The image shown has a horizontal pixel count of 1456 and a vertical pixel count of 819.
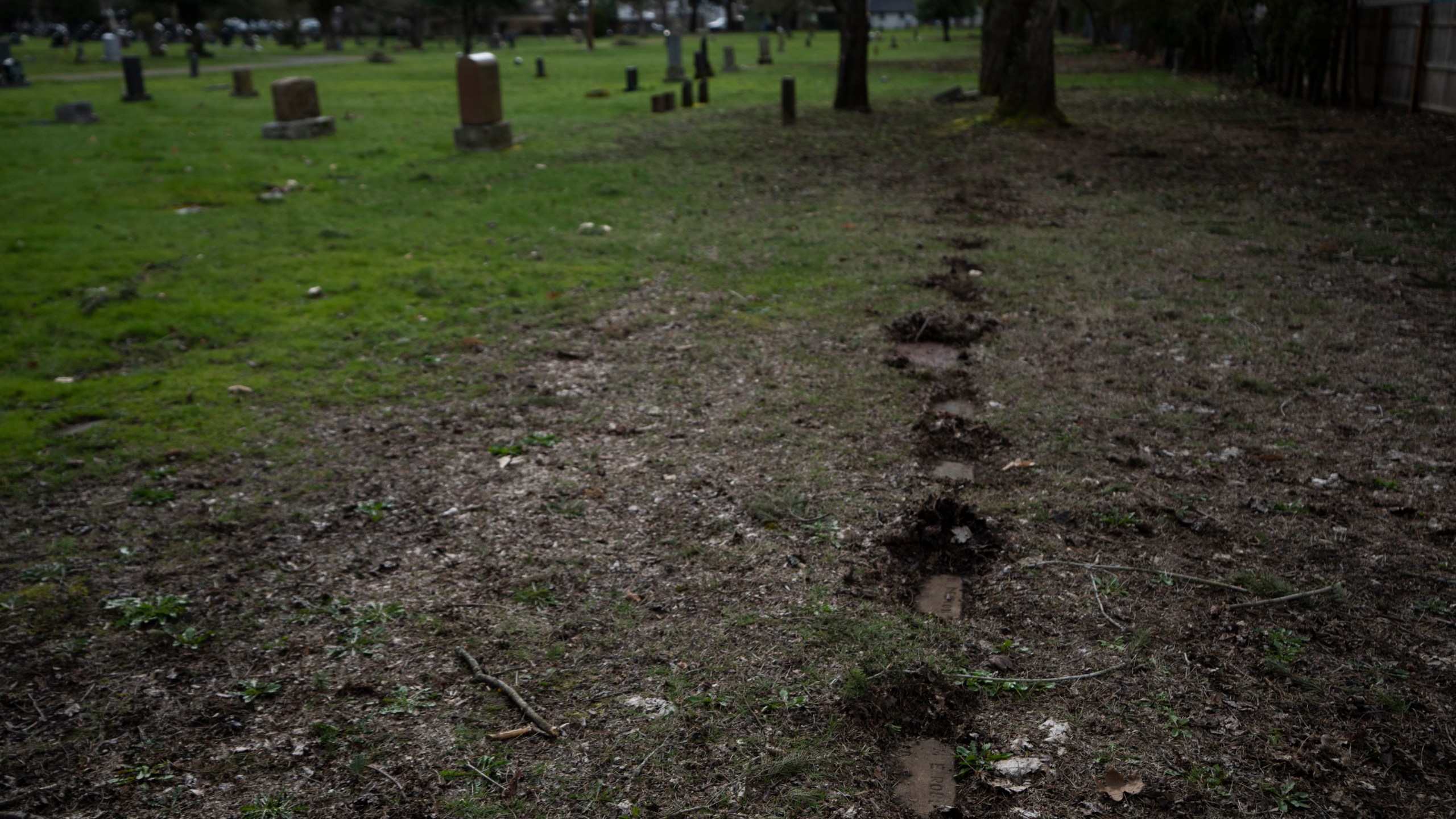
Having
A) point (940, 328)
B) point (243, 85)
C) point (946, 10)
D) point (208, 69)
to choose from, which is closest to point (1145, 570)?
point (940, 328)

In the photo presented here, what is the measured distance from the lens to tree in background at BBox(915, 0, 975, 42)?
55.5m

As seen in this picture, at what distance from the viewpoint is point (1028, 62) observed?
54.7 feet

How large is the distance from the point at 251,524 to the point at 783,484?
2437 mm

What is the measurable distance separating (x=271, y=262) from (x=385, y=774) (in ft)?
24.0

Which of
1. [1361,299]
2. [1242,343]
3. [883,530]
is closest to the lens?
[883,530]

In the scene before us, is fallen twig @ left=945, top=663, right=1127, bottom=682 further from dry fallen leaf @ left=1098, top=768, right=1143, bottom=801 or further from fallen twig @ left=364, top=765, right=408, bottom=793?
fallen twig @ left=364, top=765, right=408, bottom=793

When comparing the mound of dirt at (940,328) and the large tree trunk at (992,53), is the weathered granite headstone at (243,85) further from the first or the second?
the mound of dirt at (940,328)

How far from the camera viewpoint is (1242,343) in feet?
21.0

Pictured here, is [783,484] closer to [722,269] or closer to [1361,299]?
[722,269]

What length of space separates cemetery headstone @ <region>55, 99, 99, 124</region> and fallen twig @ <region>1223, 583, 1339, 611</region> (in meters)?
21.9

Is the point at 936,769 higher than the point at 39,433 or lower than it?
lower

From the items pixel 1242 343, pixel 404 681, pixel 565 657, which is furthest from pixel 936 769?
pixel 1242 343

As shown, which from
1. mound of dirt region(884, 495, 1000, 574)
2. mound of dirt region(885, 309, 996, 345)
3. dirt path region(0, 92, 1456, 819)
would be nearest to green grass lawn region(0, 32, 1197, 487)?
dirt path region(0, 92, 1456, 819)

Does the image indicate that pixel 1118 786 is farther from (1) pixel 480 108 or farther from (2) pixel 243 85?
(2) pixel 243 85
